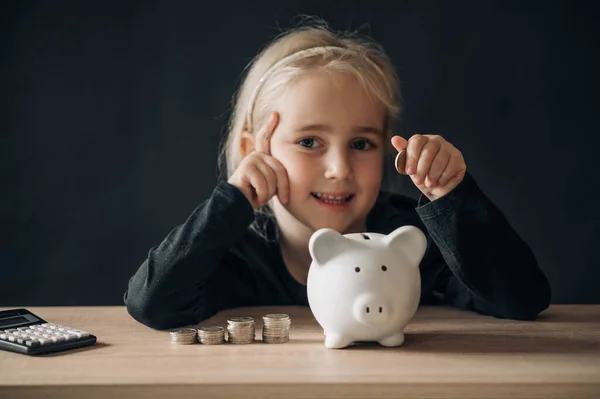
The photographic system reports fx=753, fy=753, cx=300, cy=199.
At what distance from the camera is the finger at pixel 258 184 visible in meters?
1.06

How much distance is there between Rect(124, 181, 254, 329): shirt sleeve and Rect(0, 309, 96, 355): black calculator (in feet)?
0.40

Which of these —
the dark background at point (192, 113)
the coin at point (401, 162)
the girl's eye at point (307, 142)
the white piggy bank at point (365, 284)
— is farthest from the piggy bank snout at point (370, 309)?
the dark background at point (192, 113)

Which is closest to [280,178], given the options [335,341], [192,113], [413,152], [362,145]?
[362,145]

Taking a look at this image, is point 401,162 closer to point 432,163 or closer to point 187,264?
point 432,163

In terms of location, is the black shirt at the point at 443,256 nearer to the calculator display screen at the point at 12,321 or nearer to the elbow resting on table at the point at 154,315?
the elbow resting on table at the point at 154,315

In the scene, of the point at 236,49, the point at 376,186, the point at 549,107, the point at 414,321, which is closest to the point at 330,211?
the point at 376,186

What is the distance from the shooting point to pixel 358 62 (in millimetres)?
1229

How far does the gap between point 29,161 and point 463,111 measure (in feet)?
3.22

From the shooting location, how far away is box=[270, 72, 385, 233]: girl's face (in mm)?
1146

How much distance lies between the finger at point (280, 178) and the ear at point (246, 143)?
0.18 metres

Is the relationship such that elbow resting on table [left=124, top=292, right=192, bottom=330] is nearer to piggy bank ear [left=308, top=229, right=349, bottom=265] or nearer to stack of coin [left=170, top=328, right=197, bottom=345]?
stack of coin [left=170, top=328, right=197, bottom=345]

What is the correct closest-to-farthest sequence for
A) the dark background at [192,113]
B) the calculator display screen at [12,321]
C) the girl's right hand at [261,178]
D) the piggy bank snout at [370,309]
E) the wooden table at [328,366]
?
the wooden table at [328,366] < the piggy bank snout at [370,309] < the calculator display screen at [12,321] < the girl's right hand at [261,178] < the dark background at [192,113]

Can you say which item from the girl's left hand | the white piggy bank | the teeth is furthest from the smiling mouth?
the white piggy bank

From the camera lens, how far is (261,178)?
107cm
